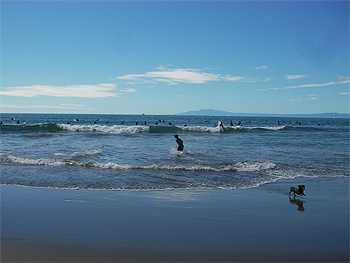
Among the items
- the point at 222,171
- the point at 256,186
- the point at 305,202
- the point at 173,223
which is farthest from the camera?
the point at 222,171

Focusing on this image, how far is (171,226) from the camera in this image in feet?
16.2

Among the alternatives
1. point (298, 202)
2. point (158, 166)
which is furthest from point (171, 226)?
point (158, 166)

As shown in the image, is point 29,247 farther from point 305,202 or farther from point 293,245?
point 305,202

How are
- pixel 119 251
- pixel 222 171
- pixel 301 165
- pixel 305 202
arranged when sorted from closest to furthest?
pixel 119 251
pixel 305 202
pixel 222 171
pixel 301 165

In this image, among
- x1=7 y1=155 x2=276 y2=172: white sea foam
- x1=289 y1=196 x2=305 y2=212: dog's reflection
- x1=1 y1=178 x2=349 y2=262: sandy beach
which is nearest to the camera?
x1=1 y1=178 x2=349 y2=262: sandy beach

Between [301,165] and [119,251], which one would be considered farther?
[301,165]

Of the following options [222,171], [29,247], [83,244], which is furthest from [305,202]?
[29,247]

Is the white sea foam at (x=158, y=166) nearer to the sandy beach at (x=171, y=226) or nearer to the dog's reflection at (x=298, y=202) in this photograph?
the sandy beach at (x=171, y=226)

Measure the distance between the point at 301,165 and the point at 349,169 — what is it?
1.76 m

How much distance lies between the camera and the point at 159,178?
9.24 metres

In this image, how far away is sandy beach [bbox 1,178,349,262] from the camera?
397 cm

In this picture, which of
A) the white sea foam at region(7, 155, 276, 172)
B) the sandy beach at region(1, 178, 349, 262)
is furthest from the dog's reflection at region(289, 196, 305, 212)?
the white sea foam at region(7, 155, 276, 172)

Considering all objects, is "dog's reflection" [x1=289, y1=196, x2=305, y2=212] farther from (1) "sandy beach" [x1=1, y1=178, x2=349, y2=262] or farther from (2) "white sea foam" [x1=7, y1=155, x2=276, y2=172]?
(2) "white sea foam" [x1=7, y1=155, x2=276, y2=172]

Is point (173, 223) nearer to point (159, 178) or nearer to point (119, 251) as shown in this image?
point (119, 251)
